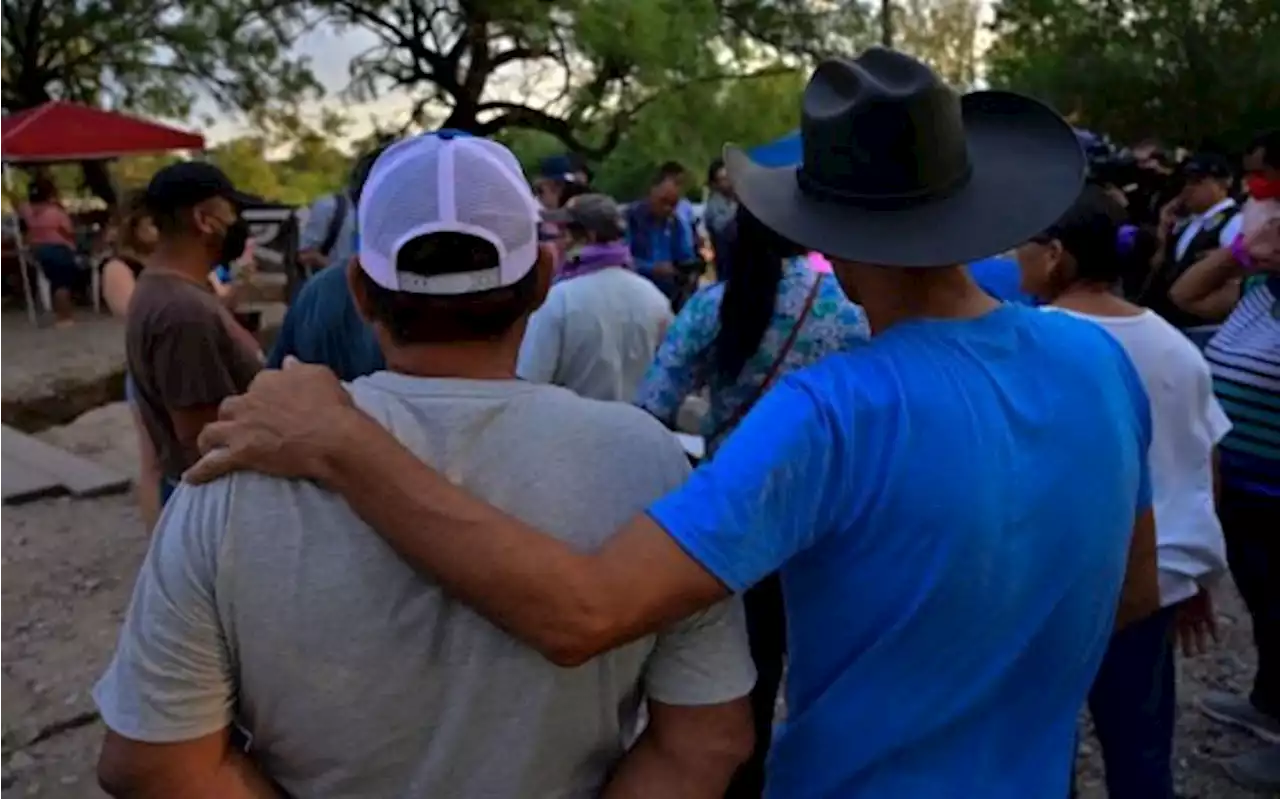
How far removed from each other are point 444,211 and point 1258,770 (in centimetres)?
334

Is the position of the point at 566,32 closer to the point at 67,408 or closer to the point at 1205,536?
the point at 67,408

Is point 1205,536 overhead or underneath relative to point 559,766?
underneath

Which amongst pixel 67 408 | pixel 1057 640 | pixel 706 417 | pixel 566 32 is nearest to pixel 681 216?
pixel 67 408

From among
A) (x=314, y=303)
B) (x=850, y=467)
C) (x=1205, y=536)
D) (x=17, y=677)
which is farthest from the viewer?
(x=17, y=677)

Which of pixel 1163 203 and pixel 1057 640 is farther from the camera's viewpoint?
pixel 1163 203

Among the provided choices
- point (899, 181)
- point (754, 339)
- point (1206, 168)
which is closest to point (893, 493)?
point (899, 181)

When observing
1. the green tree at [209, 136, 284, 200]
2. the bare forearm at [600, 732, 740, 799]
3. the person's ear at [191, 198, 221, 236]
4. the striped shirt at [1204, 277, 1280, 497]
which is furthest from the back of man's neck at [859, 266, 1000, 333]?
the green tree at [209, 136, 284, 200]

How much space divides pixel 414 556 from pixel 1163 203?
8.70 meters

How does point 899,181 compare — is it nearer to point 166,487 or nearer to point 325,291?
point 325,291

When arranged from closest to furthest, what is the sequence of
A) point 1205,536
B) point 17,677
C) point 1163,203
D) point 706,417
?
1. point 1205,536
2. point 706,417
3. point 17,677
4. point 1163,203

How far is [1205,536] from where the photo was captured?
2842 millimetres

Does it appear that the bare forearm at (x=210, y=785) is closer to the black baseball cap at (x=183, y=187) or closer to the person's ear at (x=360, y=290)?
the person's ear at (x=360, y=290)

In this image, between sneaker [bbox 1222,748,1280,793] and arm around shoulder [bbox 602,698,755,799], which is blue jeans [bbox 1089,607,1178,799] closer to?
sneaker [bbox 1222,748,1280,793]

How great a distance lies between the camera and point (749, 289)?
2.98 m
